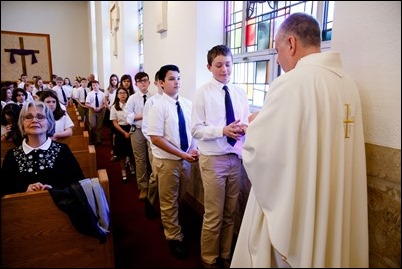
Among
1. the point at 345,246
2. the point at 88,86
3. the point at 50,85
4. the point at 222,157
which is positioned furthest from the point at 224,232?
the point at 50,85

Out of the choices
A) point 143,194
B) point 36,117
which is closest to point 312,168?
point 36,117

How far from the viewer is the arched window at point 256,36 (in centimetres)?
189

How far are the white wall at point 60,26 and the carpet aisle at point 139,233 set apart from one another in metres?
1.02

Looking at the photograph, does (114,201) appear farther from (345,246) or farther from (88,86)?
(345,246)

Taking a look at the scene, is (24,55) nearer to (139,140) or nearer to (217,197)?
(217,197)

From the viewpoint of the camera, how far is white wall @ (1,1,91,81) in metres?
1.00

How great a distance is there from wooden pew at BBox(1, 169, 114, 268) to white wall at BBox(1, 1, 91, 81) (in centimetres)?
56

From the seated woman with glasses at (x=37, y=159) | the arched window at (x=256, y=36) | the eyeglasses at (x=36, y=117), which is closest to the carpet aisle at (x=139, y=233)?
the seated woman with glasses at (x=37, y=159)

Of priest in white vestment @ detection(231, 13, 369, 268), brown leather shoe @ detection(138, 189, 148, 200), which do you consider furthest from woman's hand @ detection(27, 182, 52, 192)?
brown leather shoe @ detection(138, 189, 148, 200)

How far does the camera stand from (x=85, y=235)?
1.04 m

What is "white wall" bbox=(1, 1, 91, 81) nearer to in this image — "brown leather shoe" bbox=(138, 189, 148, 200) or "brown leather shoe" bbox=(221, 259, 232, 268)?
"brown leather shoe" bbox=(221, 259, 232, 268)

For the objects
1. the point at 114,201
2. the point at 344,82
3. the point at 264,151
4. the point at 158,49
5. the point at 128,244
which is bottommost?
the point at 114,201

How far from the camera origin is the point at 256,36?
6.81ft

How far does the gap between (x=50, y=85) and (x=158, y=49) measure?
34.2 inches
